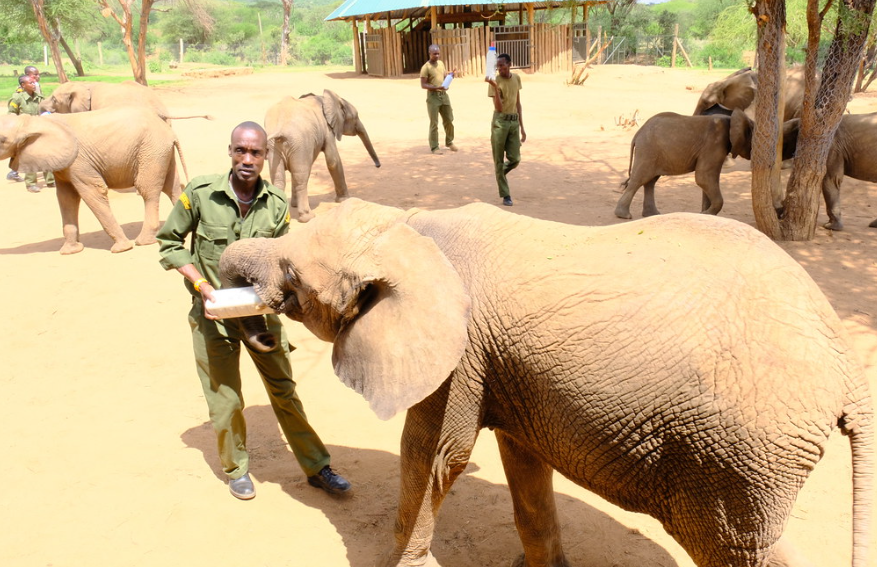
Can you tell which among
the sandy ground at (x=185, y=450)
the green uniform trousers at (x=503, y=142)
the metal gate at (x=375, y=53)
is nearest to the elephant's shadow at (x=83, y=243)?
the sandy ground at (x=185, y=450)

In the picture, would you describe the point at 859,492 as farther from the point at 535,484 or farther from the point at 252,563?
the point at 252,563

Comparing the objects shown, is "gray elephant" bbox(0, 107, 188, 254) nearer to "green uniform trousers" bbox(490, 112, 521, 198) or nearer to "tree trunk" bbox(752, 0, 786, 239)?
"green uniform trousers" bbox(490, 112, 521, 198)

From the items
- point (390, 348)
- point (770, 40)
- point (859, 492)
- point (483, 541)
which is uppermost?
point (770, 40)

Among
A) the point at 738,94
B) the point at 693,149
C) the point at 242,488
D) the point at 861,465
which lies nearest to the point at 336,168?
the point at 693,149

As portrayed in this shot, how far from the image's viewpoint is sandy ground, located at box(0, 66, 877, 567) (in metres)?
3.77

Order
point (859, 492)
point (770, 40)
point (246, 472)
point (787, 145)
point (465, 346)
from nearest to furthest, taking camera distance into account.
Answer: point (859, 492), point (465, 346), point (246, 472), point (770, 40), point (787, 145)

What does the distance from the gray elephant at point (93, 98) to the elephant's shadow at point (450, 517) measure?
8373 mm

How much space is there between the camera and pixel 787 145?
8.65 m

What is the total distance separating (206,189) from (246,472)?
172cm

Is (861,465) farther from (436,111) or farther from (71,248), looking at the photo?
(436,111)

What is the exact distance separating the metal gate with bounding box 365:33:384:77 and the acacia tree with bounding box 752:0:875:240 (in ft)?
68.9

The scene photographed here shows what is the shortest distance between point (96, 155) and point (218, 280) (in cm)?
616

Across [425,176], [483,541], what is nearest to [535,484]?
[483,541]

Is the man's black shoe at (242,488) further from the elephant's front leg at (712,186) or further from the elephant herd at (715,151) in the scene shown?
the elephant's front leg at (712,186)
